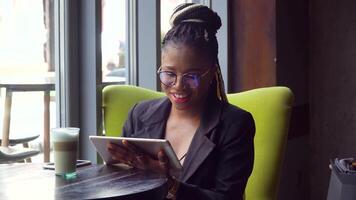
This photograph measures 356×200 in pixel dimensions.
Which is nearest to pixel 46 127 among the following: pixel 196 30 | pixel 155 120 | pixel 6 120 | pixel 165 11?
pixel 6 120

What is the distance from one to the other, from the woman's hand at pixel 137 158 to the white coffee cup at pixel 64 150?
0.12 meters

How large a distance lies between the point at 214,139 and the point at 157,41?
120 cm

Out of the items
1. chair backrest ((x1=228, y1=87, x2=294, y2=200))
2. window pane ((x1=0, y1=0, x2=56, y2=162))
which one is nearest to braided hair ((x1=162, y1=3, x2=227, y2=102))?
chair backrest ((x1=228, y1=87, x2=294, y2=200))

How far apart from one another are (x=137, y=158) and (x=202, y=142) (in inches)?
9.5

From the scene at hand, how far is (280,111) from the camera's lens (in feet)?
6.88

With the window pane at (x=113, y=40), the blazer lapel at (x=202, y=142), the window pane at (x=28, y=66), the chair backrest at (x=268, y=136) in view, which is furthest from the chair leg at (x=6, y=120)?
the chair backrest at (x=268, y=136)

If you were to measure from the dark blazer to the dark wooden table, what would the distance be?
210 mm

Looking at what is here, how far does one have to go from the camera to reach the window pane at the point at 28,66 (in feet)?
6.95

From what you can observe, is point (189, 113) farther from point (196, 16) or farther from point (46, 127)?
point (46, 127)

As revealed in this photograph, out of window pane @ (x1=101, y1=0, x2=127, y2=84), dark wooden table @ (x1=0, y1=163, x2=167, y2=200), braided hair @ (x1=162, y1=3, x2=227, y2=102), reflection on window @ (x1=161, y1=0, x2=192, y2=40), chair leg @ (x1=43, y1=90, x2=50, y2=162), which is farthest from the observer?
reflection on window @ (x1=161, y1=0, x2=192, y2=40)

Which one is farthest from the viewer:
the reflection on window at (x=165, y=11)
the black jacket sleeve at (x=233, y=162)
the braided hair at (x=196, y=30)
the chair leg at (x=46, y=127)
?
the reflection on window at (x=165, y=11)

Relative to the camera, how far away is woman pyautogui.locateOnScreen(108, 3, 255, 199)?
1663 mm

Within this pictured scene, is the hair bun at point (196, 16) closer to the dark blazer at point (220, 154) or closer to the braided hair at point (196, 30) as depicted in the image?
the braided hair at point (196, 30)

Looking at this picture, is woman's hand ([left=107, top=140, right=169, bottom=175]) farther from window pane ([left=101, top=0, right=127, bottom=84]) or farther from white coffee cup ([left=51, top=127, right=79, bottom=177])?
window pane ([left=101, top=0, right=127, bottom=84])
